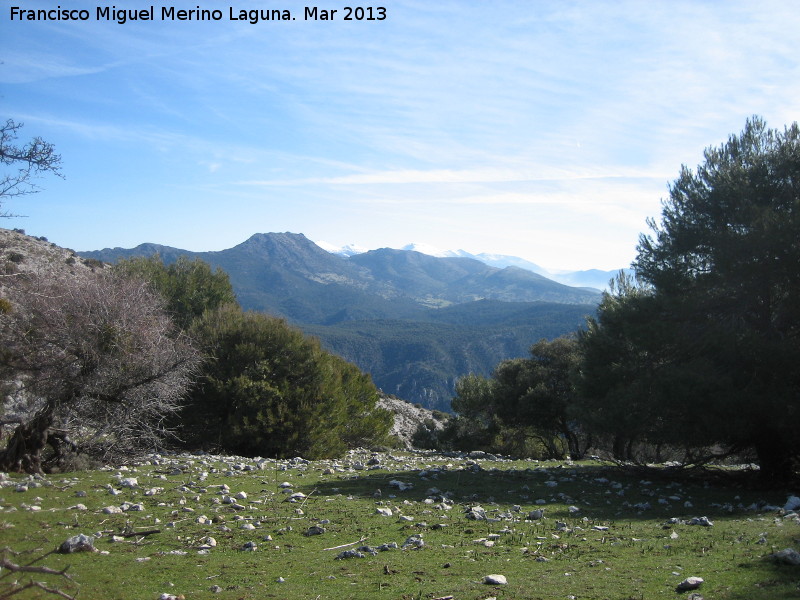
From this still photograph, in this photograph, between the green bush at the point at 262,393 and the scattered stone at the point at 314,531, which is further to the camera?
the green bush at the point at 262,393

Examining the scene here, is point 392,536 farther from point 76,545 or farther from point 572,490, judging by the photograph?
A: point 572,490

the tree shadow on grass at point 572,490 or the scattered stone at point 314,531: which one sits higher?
the scattered stone at point 314,531

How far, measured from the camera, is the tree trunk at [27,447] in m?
14.1

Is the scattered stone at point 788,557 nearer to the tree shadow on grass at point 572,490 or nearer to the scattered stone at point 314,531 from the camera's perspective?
the tree shadow on grass at point 572,490

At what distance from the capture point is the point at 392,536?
31.6 ft

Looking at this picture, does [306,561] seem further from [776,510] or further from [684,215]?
[684,215]

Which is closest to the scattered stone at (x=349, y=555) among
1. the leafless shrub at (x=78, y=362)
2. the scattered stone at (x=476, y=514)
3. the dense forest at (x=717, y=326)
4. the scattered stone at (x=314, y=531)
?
the scattered stone at (x=314, y=531)

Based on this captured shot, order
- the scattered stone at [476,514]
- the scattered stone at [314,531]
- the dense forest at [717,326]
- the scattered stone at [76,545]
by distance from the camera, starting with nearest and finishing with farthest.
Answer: the scattered stone at [76,545] → the scattered stone at [314,531] → the scattered stone at [476,514] → the dense forest at [717,326]

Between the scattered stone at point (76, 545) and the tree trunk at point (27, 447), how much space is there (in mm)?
7245

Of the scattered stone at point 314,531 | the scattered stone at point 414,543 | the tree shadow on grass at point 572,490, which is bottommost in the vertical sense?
the tree shadow on grass at point 572,490

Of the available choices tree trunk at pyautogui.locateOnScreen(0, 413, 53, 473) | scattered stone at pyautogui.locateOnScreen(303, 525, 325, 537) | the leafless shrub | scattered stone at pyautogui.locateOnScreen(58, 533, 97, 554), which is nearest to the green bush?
the leafless shrub

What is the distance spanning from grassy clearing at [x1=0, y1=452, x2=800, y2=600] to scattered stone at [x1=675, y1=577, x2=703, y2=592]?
93 mm

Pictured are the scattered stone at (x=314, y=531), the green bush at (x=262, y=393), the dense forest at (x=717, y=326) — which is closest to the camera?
the scattered stone at (x=314, y=531)

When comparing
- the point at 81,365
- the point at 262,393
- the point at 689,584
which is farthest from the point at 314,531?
the point at 262,393
